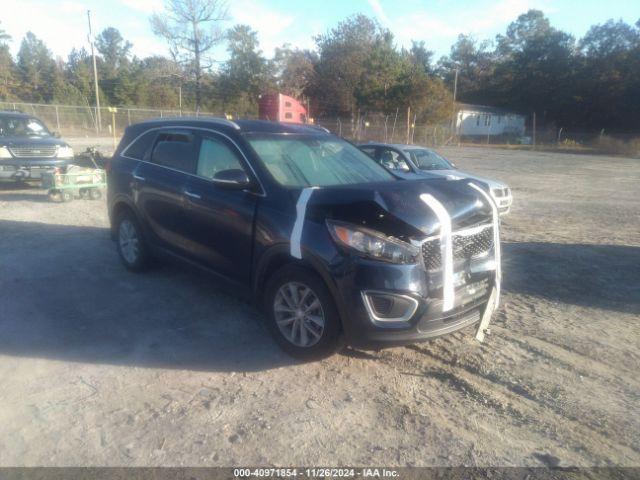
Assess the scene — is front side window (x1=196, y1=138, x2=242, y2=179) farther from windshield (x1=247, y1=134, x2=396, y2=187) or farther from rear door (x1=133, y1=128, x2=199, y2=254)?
windshield (x1=247, y1=134, x2=396, y2=187)

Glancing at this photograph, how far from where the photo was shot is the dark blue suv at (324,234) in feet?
11.1

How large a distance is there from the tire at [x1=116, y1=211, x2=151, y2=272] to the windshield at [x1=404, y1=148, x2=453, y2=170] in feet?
20.5

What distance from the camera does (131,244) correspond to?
233 inches

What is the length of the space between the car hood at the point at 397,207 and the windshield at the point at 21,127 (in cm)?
1112

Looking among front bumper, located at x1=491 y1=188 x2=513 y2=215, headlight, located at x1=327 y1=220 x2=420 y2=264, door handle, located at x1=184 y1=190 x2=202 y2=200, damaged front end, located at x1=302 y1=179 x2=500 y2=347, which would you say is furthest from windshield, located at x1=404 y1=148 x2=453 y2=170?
headlight, located at x1=327 y1=220 x2=420 y2=264

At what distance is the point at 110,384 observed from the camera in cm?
→ 354

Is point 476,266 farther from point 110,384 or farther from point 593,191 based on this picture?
point 593,191

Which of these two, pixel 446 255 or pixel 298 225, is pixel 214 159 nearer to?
pixel 298 225

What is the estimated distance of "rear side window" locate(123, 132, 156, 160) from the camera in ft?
18.6

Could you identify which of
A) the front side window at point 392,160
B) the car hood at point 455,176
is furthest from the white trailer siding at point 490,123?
the front side window at point 392,160

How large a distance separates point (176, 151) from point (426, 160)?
21.8ft

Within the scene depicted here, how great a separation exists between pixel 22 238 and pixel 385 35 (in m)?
62.2

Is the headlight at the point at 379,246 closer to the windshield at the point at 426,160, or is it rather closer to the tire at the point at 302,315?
the tire at the point at 302,315

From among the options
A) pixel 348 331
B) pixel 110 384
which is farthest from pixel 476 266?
pixel 110 384
